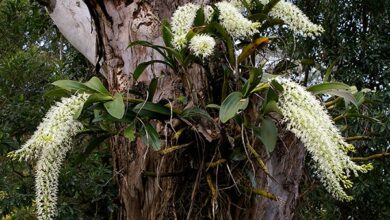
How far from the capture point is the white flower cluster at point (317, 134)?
4.05 ft

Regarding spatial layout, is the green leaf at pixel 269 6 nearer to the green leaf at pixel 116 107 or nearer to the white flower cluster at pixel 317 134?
the white flower cluster at pixel 317 134

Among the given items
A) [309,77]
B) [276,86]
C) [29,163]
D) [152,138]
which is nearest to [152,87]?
[152,138]

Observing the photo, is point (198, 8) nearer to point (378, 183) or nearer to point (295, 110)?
point (295, 110)

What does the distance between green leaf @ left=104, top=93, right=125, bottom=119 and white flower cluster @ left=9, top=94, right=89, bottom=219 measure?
96 millimetres

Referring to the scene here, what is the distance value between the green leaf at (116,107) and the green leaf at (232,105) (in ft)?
0.82

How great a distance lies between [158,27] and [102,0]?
0.71 ft

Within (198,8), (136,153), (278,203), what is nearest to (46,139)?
(136,153)

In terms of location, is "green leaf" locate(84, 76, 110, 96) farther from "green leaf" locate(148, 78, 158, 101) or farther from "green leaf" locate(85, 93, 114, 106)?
"green leaf" locate(148, 78, 158, 101)

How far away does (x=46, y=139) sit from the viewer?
1.34m

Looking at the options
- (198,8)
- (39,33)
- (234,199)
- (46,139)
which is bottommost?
(234,199)

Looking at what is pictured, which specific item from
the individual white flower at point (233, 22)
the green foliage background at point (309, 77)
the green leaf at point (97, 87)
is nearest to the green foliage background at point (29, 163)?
the green foliage background at point (309, 77)

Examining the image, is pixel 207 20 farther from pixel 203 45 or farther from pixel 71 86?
pixel 71 86

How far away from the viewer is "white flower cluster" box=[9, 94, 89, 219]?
138 centimetres

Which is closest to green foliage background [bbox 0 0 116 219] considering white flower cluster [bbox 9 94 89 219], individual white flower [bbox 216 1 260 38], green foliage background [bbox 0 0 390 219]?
green foliage background [bbox 0 0 390 219]
